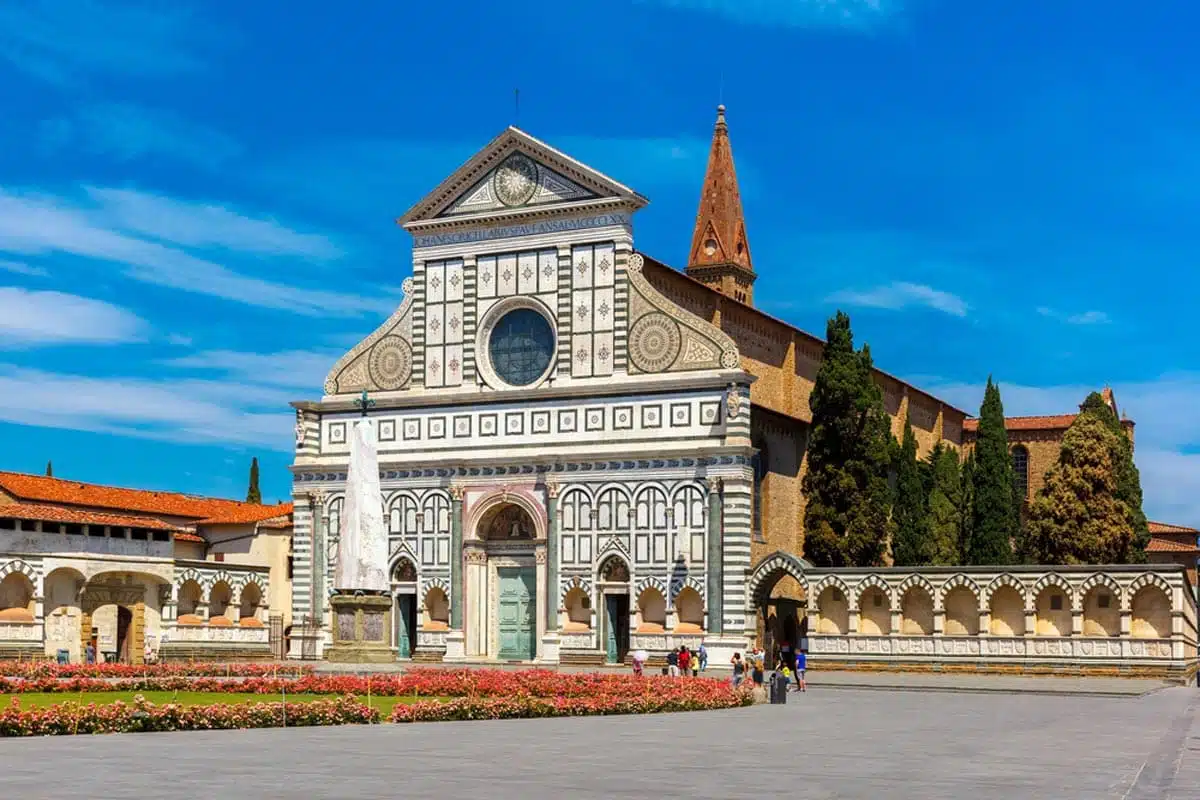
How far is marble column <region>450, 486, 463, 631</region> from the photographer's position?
4994 centimetres

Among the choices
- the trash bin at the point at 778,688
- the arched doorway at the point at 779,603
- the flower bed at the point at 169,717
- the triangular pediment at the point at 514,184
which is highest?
the triangular pediment at the point at 514,184

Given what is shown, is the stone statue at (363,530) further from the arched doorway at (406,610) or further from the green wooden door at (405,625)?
the green wooden door at (405,625)

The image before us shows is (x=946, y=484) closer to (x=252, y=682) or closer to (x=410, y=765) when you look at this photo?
(x=252, y=682)

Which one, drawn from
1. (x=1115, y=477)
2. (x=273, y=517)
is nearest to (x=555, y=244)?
(x=273, y=517)

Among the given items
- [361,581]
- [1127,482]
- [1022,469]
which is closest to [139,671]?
[361,581]

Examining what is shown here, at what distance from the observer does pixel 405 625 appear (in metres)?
51.4

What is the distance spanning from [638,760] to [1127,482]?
4652 cm

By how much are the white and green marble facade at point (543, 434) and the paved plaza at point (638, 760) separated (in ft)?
68.2

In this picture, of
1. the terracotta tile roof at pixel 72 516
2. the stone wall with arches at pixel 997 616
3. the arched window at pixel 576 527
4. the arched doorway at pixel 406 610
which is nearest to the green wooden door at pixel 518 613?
the arched window at pixel 576 527

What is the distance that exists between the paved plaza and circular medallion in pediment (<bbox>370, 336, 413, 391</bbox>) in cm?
2770

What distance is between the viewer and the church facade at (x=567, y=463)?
46.5 m

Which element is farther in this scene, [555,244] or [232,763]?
[555,244]

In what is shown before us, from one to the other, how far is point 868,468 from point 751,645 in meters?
6.56

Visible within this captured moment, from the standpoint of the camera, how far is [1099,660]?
42.7 meters
